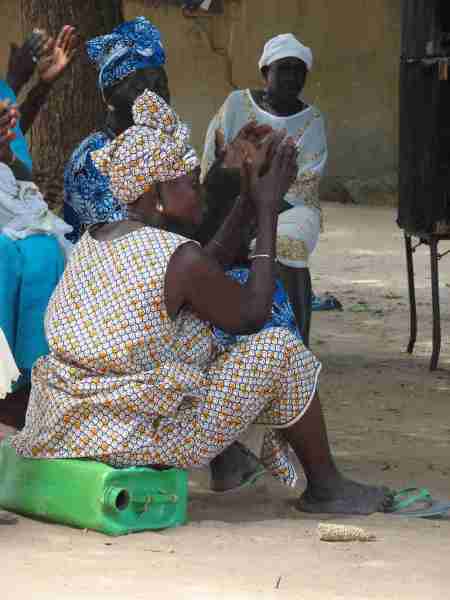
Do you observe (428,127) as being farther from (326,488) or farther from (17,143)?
(326,488)

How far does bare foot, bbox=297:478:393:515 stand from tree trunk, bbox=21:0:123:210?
305cm

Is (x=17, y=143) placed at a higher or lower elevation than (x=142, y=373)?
higher

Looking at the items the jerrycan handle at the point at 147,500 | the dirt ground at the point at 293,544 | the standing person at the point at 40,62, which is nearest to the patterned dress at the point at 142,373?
the jerrycan handle at the point at 147,500

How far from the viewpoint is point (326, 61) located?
49.2 feet

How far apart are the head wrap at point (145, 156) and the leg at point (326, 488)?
939 mm

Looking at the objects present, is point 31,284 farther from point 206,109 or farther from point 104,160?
point 206,109

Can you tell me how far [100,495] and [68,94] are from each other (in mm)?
3540

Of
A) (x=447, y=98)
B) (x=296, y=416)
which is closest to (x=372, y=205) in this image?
(x=447, y=98)

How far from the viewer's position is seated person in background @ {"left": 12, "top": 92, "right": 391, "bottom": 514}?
399 centimetres

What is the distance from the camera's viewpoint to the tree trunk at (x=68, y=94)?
272 inches

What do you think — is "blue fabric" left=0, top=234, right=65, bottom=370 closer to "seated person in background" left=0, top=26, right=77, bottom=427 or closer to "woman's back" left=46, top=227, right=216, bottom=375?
"seated person in background" left=0, top=26, right=77, bottom=427

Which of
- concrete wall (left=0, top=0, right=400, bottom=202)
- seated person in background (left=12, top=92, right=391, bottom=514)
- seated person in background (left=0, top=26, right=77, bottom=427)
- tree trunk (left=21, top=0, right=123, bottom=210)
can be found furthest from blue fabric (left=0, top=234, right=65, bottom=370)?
concrete wall (left=0, top=0, right=400, bottom=202)

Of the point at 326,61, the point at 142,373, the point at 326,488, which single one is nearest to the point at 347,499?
the point at 326,488

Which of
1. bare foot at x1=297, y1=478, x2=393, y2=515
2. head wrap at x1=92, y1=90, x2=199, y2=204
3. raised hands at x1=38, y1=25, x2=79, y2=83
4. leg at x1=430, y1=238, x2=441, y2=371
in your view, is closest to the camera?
head wrap at x1=92, y1=90, x2=199, y2=204
